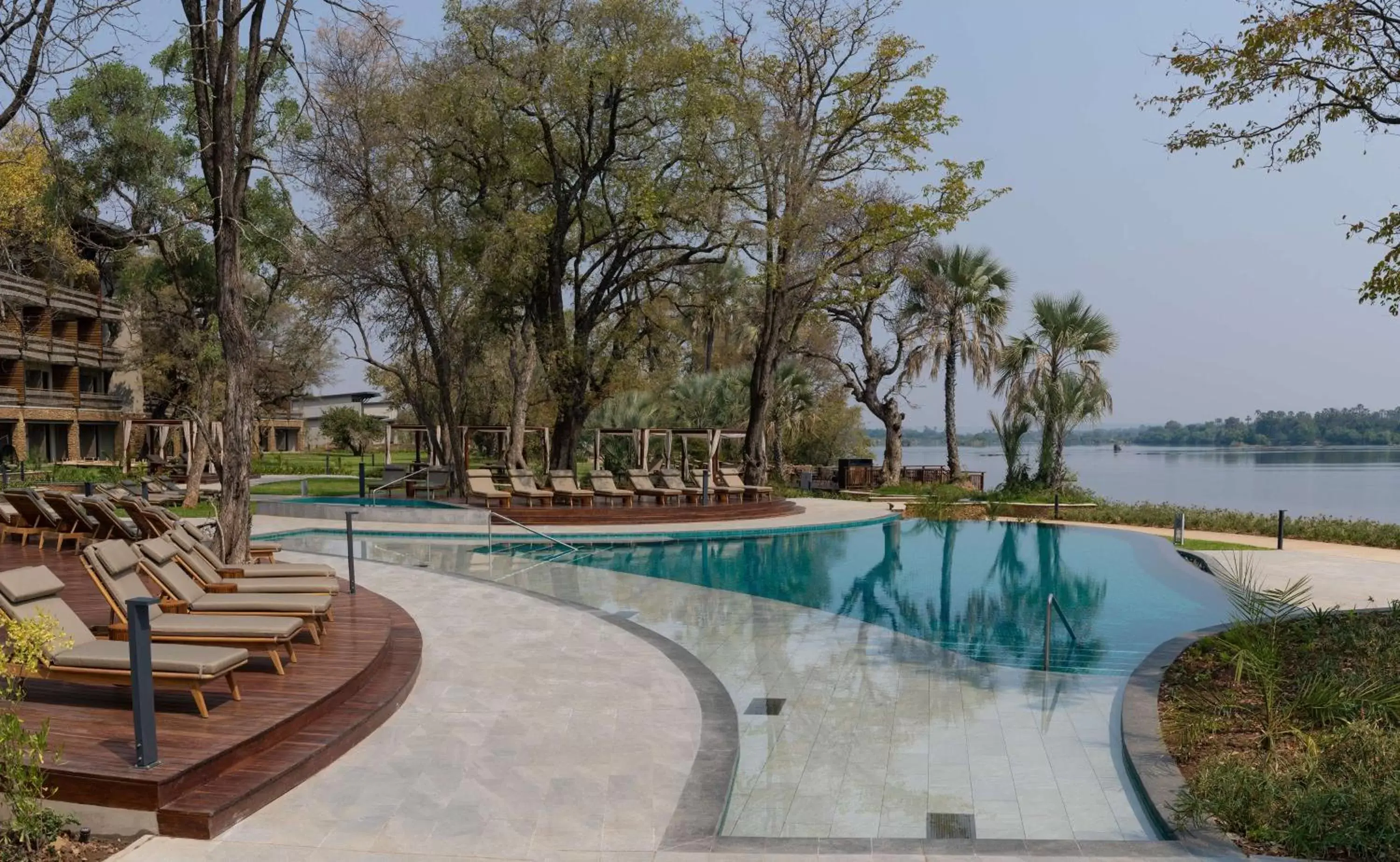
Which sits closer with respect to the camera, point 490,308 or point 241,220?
point 241,220

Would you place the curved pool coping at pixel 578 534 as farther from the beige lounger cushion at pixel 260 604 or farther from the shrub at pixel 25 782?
the shrub at pixel 25 782

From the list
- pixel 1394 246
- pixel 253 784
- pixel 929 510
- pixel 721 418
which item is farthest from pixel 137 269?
pixel 1394 246

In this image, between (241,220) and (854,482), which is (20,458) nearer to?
(854,482)

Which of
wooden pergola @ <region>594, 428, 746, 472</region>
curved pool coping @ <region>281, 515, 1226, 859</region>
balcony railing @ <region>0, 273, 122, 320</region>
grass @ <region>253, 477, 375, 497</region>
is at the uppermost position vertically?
balcony railing @ <region>0, 273, 122, 320</region>

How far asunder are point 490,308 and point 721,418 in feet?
32.7

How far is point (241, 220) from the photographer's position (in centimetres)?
997

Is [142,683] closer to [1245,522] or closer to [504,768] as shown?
[504,768]

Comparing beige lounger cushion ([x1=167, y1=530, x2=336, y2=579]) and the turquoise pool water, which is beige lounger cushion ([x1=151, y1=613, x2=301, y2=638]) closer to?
beige lounger cushion ([x1=167, y1=530, x2=336, y2=579])

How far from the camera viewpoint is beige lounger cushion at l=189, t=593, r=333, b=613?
7.12 meters

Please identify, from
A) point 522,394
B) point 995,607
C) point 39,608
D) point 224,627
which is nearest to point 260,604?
point 224,627

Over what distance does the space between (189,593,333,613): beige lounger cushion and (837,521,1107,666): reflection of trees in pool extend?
5823 millimetres

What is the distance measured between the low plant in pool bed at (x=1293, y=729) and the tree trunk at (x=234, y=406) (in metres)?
8.84

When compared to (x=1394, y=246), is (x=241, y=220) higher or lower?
higher

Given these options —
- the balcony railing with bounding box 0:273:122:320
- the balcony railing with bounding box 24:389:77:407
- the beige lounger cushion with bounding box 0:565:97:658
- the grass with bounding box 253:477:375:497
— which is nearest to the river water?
the grass with bounding box 253:477:375:497
